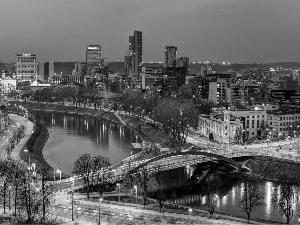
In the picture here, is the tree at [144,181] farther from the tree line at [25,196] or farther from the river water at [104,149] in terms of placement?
the tree line at [25,196]

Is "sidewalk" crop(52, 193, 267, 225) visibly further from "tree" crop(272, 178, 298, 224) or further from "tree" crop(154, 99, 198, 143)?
"tree" crop(154, 99, 198, 143)

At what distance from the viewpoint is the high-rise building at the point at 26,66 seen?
255ft

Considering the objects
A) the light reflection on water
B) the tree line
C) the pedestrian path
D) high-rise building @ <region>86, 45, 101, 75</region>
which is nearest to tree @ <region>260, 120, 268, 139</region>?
the light reflection on water

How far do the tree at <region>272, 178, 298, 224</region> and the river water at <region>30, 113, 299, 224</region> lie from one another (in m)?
0.17

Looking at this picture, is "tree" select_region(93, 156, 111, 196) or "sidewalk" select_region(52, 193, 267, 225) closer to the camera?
"sidewalk" select_region(52, 193, 267, 225)

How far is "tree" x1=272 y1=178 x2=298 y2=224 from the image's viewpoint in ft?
44.1

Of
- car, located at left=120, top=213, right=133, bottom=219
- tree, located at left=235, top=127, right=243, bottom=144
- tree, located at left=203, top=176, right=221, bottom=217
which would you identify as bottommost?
tree, located at left=203, top=176, right=221, bottom=217

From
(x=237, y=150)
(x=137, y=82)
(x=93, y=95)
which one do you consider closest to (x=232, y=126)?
(x=237, y=150)

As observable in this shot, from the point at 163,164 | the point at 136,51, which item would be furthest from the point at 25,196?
the point at 136,51

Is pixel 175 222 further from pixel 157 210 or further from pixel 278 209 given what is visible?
pixel 278 209

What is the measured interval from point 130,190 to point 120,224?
3.62 m

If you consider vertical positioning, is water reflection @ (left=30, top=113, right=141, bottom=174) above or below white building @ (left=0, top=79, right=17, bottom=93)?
below

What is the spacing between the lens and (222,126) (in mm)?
25328

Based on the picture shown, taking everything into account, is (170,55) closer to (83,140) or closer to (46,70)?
(46,70)
